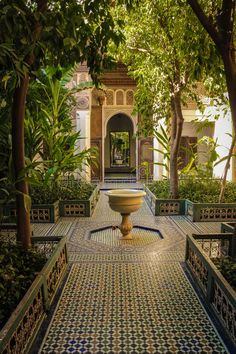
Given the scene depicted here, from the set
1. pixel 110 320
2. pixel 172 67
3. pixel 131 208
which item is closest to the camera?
pixel 110 320

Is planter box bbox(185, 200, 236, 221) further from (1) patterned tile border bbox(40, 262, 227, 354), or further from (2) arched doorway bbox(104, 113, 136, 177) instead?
(2) arched doorway bbox(104, 113, 136, 177)

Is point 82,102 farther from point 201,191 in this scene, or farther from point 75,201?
point 201,191

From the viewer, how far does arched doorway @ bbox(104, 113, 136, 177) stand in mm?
12586

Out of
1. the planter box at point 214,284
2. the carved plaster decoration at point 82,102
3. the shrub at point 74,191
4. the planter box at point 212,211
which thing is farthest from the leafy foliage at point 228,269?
the carved plaster decoration at point 82,102

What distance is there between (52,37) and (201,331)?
186cm

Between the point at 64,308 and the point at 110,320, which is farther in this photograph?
the point at 64,308

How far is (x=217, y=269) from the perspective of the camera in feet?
7.03

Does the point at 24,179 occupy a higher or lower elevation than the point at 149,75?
lower

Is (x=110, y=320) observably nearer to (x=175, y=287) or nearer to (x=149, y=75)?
(x=175, y=287)

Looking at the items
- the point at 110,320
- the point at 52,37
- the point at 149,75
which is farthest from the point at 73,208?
the point at 52,37

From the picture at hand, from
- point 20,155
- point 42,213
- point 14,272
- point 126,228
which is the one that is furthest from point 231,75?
point 42,213

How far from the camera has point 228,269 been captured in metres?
2.21

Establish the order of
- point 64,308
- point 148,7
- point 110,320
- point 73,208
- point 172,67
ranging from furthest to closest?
point 73,208, point 172,67, point 148,7, point 64,308, point 110,320

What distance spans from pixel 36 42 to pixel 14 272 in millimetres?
1384
